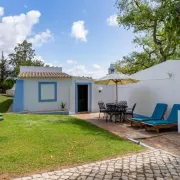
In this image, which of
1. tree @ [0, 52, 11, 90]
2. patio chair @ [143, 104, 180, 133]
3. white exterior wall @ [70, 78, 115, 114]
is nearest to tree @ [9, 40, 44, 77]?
tree @ [0, 52, 11, 90]

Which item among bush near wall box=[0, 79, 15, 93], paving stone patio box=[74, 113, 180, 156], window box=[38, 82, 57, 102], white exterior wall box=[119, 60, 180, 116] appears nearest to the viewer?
paving stone patio box=[74, 113, 180, 156]

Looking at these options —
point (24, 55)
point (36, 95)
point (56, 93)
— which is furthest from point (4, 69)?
point (56, 93)

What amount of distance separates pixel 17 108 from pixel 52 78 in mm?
3832

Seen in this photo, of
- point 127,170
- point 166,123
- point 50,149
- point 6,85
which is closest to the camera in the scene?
point 127,170

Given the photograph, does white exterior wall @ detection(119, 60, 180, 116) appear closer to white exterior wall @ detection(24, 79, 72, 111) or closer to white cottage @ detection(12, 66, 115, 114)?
white cottage @ detection(12, 66, 115, 114)

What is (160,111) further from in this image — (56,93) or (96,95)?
(56,93)

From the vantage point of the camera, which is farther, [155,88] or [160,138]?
[155,88]

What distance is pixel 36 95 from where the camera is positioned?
17.3 m

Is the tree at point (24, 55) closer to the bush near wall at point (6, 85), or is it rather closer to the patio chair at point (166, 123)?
the bush near wall at point (6, 85)

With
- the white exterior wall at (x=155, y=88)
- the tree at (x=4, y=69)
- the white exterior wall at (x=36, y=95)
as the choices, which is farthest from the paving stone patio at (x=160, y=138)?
the tree at (x=4, y=69)

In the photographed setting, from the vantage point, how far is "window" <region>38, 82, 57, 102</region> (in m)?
17.4

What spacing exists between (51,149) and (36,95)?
36.6 ft

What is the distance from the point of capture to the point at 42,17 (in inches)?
712

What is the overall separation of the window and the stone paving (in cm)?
1256
